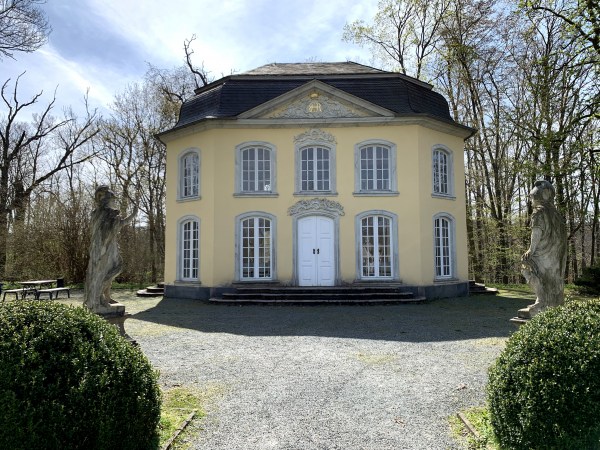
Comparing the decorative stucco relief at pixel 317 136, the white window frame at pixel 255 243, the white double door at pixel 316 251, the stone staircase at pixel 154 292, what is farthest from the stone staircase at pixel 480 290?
the stone staircase at pixel 154 292

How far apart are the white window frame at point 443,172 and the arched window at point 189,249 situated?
8204 mm

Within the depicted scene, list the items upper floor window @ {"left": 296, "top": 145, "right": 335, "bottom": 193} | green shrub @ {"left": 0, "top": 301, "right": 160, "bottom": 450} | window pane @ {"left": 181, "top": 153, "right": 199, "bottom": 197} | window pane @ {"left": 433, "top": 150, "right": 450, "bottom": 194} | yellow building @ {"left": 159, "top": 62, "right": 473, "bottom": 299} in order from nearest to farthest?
1. green shrub @ {"left": 0, "top": 301, "right": 160, "bottom": 450}
2. yellow building @ {"left": 159, "top": 62, "right": 473, "bottom": 299}
3. upper floor window @ {"left": 296, "top": 145, "right": 335, "bottom": 193}
4. window pane @ {"left": 433, "top": 150, "right": 450, "bottom": 194}
5. window pane @ {"left": 181, "top": 153, "right": 199, "bottom": 197}

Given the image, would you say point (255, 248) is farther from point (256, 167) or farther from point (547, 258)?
point (547, 258)

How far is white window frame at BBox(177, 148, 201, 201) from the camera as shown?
53.1ft

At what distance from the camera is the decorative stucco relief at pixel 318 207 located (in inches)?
608

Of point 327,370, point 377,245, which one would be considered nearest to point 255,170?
point 377,245

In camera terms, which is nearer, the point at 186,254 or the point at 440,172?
the point at 186,254

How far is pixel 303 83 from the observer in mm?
16188

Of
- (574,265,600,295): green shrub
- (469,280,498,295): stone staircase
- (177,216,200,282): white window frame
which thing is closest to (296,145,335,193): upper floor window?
(177,216,200,282): white window frame

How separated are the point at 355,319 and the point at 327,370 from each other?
188 inches

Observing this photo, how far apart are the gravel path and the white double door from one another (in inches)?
123

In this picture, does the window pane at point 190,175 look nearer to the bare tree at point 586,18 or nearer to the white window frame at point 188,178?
the white window frame at point 188,178

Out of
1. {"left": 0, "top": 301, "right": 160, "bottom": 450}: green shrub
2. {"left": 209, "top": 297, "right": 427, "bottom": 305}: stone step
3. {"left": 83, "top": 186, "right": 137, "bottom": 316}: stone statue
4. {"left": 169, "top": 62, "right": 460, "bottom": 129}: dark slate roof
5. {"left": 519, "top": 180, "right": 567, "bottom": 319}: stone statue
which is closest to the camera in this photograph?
{"left": 0, "top": 301, "right": 160, "bottom": 450}: green shrub

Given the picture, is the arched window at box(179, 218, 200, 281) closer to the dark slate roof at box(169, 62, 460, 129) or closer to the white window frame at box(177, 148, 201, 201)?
the white window frame at box(177, 148, 201, 201)
